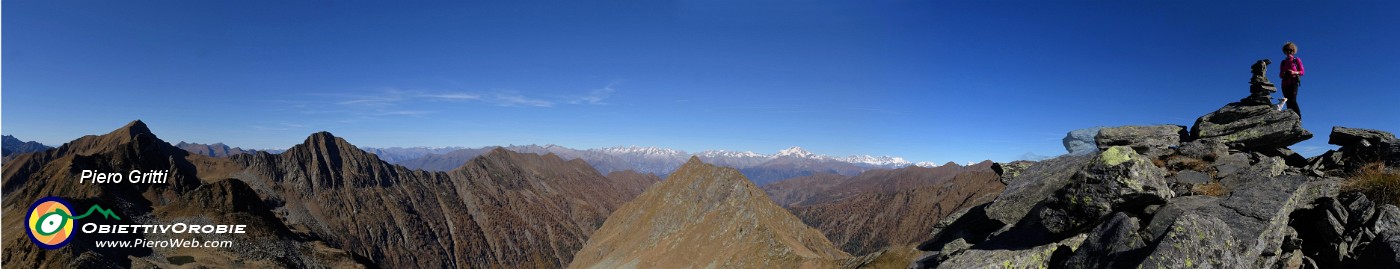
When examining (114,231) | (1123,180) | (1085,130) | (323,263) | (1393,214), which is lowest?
(323,263)

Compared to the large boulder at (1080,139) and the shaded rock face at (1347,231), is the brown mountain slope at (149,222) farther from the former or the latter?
the shaded rock face at (1347,231)

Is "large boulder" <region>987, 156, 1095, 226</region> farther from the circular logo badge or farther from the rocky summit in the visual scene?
the circular logo badge

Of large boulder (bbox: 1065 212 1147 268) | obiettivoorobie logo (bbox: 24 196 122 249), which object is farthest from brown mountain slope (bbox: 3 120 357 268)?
large boulder (bbox: 1065 212 1147 268)

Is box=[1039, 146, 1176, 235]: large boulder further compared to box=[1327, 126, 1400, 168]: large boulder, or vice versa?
box=[1327, 126, 1400, 168]: large boulder

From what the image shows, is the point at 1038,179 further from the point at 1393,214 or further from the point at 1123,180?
the point at 1393,214

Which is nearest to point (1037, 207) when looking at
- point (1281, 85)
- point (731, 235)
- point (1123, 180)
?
point (1123, 180)

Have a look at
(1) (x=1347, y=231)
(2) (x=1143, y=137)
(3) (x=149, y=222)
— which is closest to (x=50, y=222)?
(3) (x=149, y=222)

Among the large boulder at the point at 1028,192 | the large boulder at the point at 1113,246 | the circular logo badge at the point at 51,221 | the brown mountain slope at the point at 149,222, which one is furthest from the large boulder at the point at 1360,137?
the brown mountain slope at the point at 149,222
